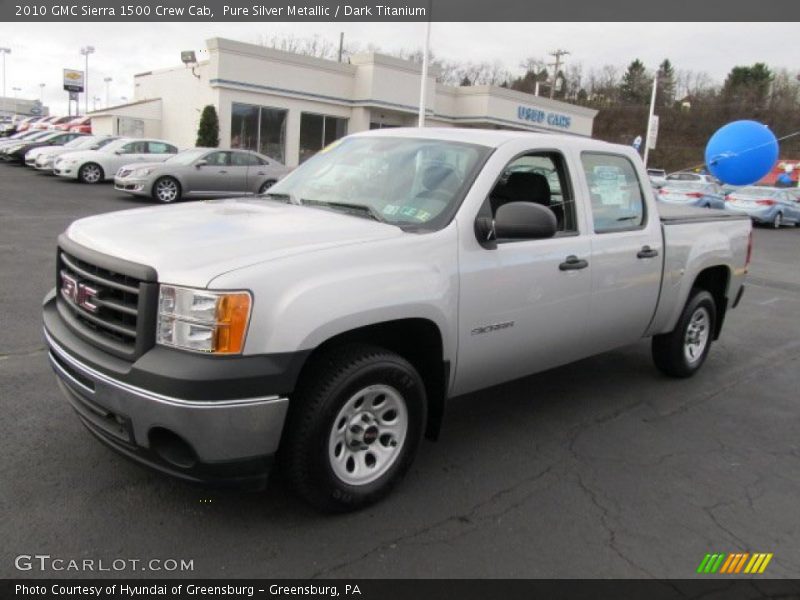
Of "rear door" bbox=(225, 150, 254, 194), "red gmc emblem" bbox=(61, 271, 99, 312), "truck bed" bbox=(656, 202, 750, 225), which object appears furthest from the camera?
"rear door" bbox=(225, 150, 254, 194)

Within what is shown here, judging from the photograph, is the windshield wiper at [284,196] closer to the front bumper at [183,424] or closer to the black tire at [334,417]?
the black tire at [334,417]

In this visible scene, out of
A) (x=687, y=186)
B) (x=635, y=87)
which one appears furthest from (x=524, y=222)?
(x=635, y=87)

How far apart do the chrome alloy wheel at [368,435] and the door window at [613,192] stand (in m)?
2.01

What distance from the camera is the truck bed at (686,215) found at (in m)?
5.49

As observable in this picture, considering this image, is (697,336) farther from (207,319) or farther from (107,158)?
(107,158)

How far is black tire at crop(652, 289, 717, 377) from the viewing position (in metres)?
5.64

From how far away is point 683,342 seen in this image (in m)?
5.69

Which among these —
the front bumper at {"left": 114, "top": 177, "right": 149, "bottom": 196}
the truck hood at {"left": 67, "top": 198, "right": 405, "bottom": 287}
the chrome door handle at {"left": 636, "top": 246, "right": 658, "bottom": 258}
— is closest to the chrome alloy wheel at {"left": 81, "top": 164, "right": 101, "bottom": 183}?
the front bumper at {"left": 114, "top": 177, "right": 149, "bottom": 196}

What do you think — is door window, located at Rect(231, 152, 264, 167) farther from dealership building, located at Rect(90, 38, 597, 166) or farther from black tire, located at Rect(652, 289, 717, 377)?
black tire, located at Rect(652, 289, 717, 377)

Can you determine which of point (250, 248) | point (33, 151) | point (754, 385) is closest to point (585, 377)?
point (754, 385)

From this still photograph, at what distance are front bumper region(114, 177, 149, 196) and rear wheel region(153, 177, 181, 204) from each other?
0.25 meters

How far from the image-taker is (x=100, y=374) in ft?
9.84
